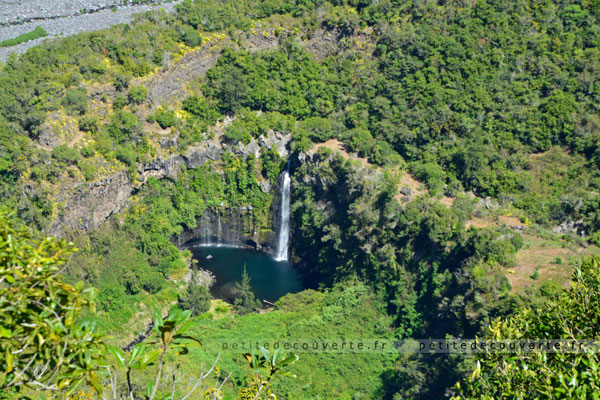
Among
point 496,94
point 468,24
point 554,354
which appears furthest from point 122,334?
point 468,24

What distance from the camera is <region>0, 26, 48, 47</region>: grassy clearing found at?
46.8 metres

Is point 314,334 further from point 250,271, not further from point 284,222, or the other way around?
point 284,222

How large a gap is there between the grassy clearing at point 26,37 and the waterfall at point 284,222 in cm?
2593

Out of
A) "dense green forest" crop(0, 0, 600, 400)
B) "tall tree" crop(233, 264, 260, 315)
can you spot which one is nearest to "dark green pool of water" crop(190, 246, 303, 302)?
"dense green forest" crop(0, 0, 600, 400)

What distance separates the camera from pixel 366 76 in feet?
153

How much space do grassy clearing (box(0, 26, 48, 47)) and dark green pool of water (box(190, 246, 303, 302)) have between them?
24005 millimetres

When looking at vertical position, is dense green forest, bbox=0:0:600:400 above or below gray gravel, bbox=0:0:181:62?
below

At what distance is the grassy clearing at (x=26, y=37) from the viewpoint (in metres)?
46.8

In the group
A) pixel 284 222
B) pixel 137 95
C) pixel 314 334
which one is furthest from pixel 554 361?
pixel 137 95

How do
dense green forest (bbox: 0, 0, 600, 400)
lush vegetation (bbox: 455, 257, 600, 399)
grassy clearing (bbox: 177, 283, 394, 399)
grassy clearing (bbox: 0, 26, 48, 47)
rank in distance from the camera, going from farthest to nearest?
grassy clearing (bbox: 0, 26, 48, 47) → dense green forest (bbox: 0, 0, 600, 400) → grassy clearing (bbox: 177, 283, 394, 399) → lush vegetation (bbox: 455, 257, 600, 399)

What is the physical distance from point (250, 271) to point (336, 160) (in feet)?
36.1

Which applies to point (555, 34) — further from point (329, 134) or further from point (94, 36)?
point (94, 36)

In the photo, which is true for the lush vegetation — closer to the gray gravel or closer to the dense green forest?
the dense green forest

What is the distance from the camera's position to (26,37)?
47.8 meters
